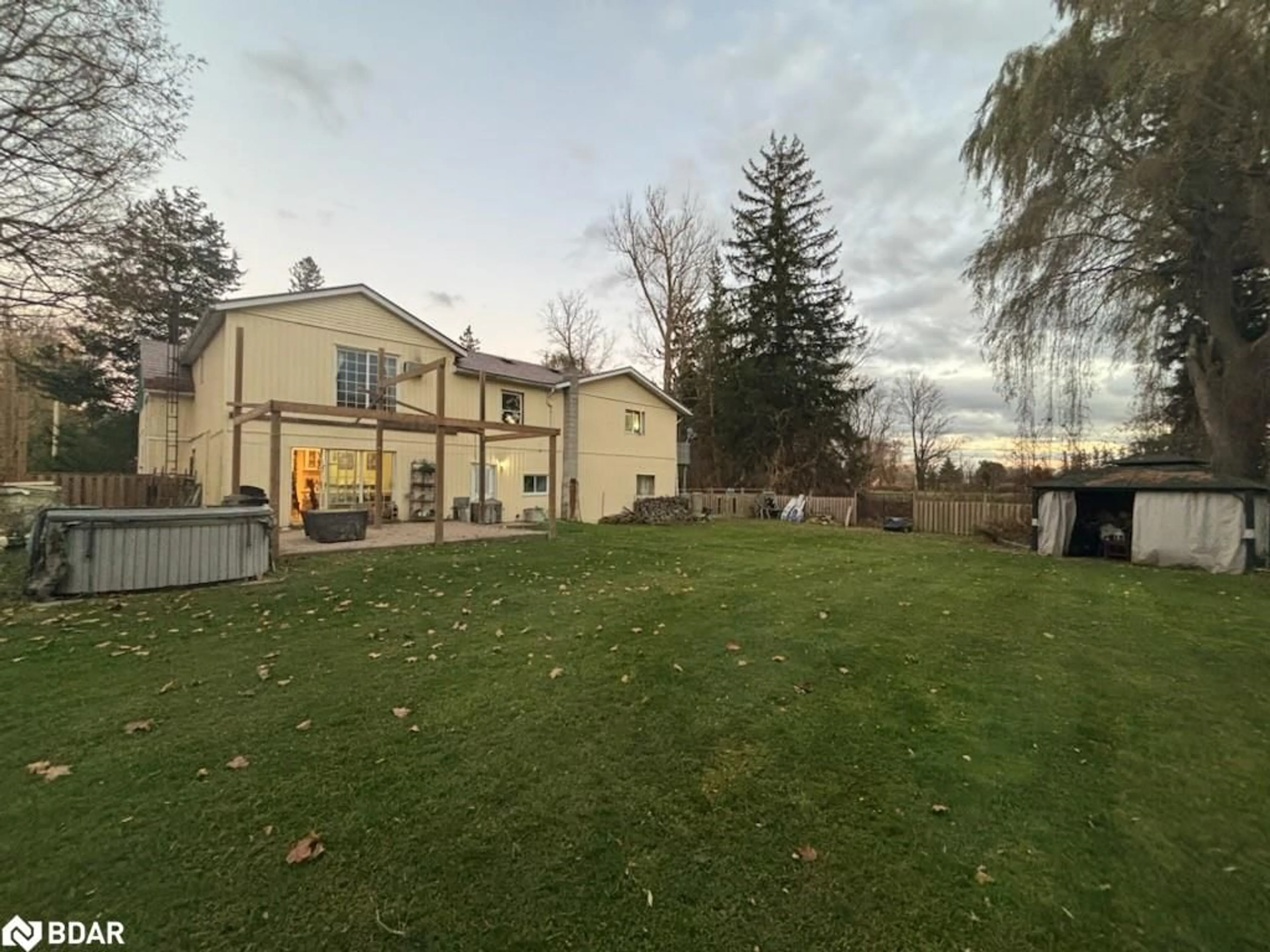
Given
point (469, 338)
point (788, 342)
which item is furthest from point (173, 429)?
point (469, 338)

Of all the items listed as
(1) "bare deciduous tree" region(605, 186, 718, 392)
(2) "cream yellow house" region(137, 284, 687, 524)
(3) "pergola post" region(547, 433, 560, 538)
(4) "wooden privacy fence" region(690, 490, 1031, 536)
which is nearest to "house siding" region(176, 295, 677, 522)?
(2) "cream yellow house" region(137, 284, 687, 524)

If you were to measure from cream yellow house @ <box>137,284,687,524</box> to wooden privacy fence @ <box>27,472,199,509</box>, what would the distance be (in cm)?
68

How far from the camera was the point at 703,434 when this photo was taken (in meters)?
31.0

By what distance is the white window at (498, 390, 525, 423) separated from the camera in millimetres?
19078

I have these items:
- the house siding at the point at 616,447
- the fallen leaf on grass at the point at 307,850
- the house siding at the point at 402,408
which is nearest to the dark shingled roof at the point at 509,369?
the house siding at the point at 402,408

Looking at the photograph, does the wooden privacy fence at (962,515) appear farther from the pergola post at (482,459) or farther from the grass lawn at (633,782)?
the pergola post at (482,459)

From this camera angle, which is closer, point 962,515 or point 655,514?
Result: point 962,515

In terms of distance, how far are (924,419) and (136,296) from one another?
124ft

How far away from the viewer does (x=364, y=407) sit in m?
15.9

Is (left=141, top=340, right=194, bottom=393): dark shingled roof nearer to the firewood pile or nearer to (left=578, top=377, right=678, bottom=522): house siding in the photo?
(left=578, top=377, right=678, bottom=522): house siding

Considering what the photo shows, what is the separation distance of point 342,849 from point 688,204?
31.1 metres

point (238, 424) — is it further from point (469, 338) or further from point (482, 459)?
point (469, 338)

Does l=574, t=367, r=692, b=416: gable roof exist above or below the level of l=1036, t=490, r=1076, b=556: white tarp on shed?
above

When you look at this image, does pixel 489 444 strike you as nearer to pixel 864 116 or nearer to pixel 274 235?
pixel 274 235
